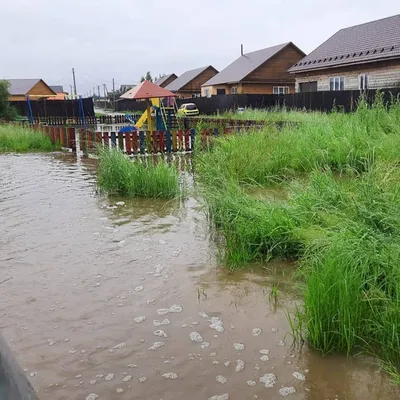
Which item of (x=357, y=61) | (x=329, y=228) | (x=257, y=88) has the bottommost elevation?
(x=329, y=228)

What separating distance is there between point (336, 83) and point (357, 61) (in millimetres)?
2410

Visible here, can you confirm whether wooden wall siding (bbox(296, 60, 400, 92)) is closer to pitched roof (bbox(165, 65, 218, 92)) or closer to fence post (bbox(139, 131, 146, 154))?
fence post (bbox(139, 131, 146, 154))

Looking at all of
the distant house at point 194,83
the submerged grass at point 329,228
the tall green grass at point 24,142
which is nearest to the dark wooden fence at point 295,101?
the submerged grass at point 329,228

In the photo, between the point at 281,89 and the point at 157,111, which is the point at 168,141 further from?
the point at 281,89

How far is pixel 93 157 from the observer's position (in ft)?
44.7

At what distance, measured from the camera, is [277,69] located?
1494 inches

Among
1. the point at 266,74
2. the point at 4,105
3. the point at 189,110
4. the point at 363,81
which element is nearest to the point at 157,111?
the point at 363,81

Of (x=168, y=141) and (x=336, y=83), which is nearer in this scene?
(x=168, y=141)

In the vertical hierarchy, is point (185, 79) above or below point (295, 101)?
above

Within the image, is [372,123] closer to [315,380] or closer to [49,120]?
[315,380]

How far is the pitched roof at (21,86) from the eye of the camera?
2033 inches

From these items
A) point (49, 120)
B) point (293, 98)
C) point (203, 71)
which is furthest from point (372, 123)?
point (203, 71)

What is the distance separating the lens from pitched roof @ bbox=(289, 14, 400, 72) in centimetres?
2098

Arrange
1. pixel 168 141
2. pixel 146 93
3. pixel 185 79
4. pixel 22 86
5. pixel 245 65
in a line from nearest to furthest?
1. pixel 168 141
2. pixel 146 93
3. pixel 245 65
4. pixel 22 86
5. pixel 185 79
